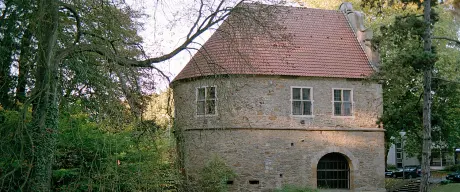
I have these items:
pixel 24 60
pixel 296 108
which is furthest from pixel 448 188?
pixel 24 60

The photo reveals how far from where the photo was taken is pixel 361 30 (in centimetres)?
2722

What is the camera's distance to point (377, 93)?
25891 millimetres

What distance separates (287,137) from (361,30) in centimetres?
754

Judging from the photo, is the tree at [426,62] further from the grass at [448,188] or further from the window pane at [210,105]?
the grass at [448,188]

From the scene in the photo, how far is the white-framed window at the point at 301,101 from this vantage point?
24.6m

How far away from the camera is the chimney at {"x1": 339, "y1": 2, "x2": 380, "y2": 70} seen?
26.5m

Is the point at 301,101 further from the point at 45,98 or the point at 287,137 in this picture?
the point at 45,98

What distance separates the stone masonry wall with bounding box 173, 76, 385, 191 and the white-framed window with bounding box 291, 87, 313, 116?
0.67 feet

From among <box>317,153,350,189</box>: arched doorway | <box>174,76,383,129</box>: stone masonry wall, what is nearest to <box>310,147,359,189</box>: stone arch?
<box>317,153,350,189</box>: arched doorway

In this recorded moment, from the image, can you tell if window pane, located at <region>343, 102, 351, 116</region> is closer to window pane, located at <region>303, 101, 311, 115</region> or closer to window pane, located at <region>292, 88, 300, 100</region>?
window pane, located at <region>303, 101, 311, 115</region>

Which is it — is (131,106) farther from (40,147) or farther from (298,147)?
(298,147)

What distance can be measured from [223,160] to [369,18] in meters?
17.3

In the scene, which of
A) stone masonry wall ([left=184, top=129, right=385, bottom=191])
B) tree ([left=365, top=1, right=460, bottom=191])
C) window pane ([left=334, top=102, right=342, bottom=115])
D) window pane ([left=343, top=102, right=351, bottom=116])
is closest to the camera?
tree ([left=365, top=1, right=460, bottom=191])

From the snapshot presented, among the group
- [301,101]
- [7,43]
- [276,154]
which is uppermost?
[7,43]
